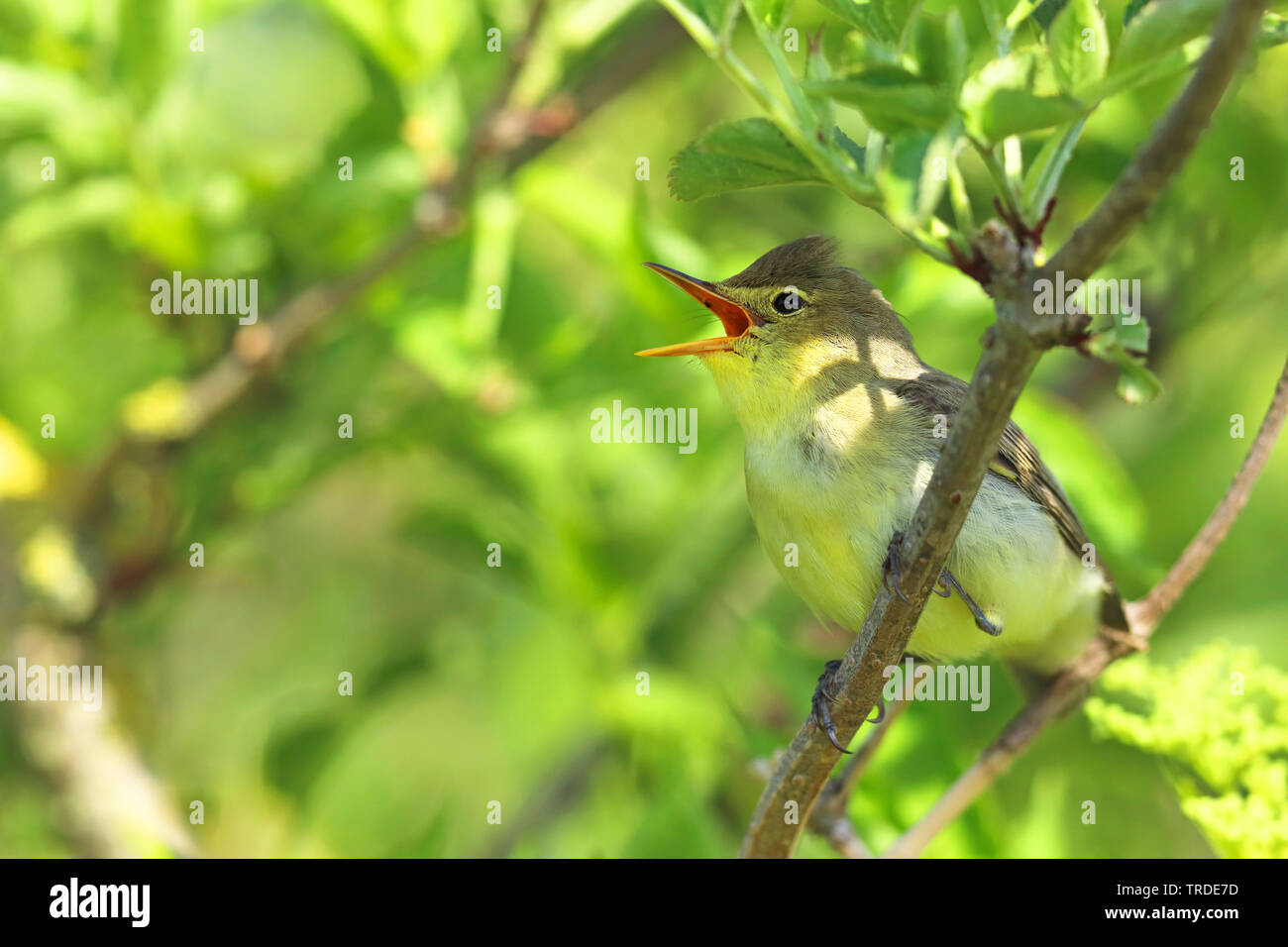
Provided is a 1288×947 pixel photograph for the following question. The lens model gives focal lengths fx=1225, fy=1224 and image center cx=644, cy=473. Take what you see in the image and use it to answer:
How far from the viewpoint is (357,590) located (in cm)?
479

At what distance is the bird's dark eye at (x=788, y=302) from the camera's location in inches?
115

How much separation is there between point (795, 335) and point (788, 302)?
0.12 metres

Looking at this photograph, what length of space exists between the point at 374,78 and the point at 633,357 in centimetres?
104

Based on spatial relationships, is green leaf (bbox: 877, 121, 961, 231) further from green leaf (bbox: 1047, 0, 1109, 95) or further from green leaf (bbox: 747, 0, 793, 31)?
green leaf (bbox: 747, 0, 793, 31)

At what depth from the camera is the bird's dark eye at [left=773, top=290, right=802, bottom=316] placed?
9.59 feet

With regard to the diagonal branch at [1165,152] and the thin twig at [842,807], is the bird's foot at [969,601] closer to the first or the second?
the thin twig at [842,807]

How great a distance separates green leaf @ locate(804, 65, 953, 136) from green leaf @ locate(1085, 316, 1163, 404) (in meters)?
0.28

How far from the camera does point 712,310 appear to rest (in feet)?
9.70

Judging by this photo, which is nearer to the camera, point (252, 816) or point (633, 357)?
point (633, 357)

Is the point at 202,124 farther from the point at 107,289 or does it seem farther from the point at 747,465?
the point at 747,465

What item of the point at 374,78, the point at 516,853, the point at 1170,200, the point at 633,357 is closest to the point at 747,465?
the point at 633,357

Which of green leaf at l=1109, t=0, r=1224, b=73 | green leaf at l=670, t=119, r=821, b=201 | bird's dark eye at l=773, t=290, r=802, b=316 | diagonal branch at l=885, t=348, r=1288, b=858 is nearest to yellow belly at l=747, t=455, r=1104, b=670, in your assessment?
diagonal branch at l=885, t=348, r=1288, b=858

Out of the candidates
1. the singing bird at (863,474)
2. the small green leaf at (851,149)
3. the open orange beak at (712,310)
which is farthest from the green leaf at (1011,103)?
→ the open orange beak at (712,310)

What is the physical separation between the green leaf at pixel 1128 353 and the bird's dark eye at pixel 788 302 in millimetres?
1611
